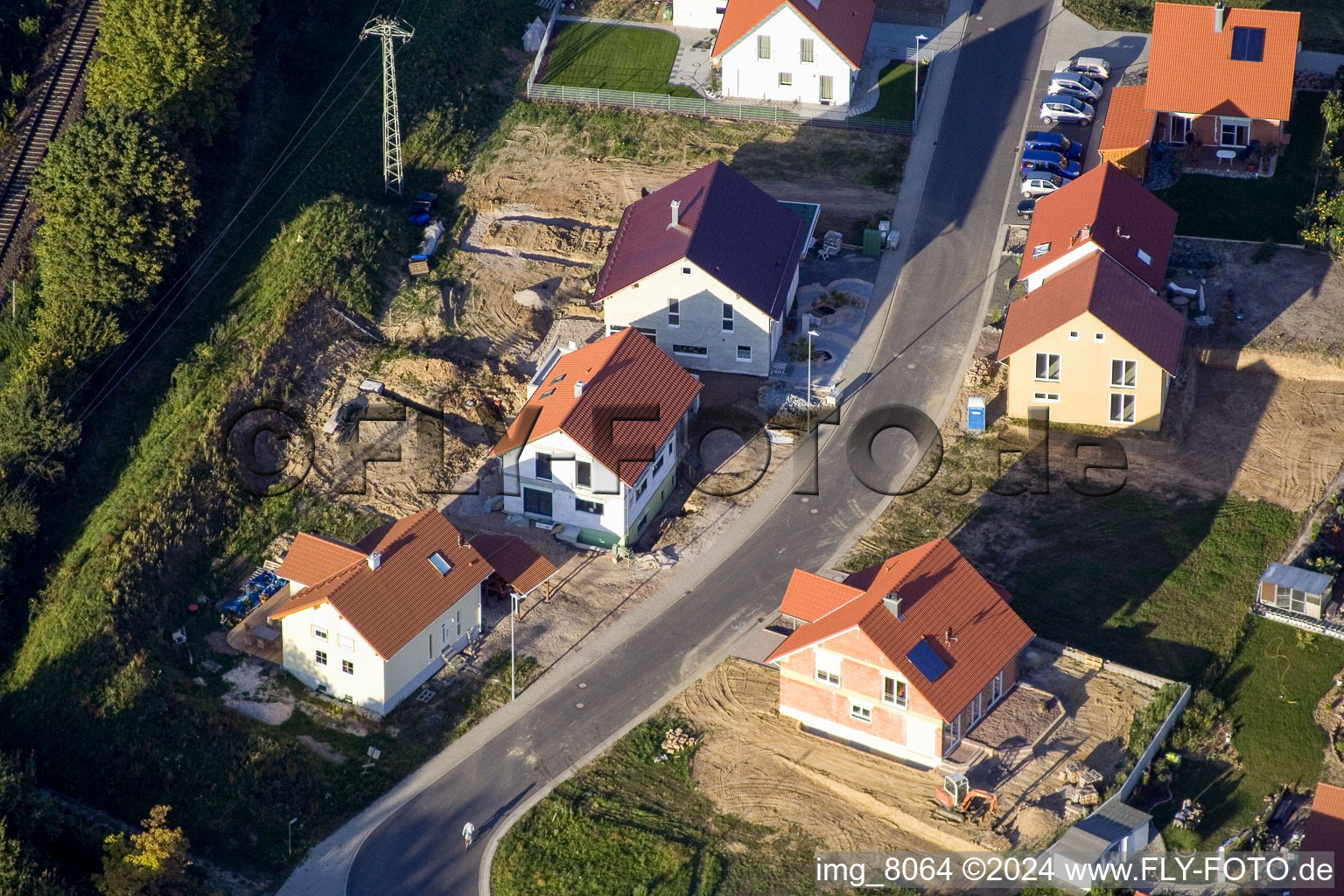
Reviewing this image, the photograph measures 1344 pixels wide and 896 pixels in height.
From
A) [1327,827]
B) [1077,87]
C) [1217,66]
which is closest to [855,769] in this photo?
[1327,827]

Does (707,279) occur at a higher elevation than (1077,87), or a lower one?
lower

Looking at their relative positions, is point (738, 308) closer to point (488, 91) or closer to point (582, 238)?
point (582, 238)

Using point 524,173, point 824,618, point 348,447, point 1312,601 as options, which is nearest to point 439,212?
point 524,173

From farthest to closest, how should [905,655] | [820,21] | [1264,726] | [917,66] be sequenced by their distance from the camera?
[917,66], [820,21], [1264,726], [905,655]

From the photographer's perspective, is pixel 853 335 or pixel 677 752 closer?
pixel 677 752

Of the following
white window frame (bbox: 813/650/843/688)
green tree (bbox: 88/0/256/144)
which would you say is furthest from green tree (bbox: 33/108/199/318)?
white window frame (bbox: 813/650/843/688)

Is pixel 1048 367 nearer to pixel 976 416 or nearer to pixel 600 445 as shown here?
pixel 976 416

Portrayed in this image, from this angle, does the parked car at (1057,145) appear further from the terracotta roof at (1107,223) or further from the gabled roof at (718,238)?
the gabled roof at (718,238)
